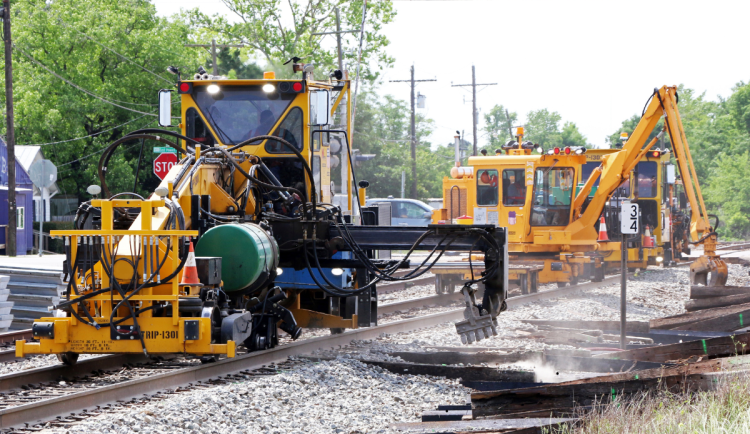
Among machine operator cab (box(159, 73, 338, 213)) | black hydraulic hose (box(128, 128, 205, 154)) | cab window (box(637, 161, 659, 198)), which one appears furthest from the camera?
cab window (box(637, 161, 659, 198))

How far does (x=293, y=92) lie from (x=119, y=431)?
17.4 feet

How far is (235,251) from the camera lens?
8516 millimetres

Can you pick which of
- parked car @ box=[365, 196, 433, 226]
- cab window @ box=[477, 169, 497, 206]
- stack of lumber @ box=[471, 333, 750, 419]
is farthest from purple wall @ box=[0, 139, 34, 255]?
stack of lumber @ box=[471, 333, 750, 419]

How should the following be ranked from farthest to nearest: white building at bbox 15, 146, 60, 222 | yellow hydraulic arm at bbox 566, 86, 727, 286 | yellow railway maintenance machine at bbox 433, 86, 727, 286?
white building at bbox 15, 146, 60, 222 → yellow railway maintenance machine at bbox 433, 86, 727, 286 → yellow hydraulic arm at bbox 566, 86, 727, 286

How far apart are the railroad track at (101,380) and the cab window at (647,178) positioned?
14.7 metres

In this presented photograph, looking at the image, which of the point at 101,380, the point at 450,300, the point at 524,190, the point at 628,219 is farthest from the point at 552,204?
the point at 101,380

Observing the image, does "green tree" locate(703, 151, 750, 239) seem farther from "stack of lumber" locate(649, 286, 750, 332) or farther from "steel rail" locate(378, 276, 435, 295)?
"stack of lumber" locate(649, 286, 750, 332)

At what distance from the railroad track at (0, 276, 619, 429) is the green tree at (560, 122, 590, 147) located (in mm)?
70890

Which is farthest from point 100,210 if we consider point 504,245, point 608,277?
point 608,277

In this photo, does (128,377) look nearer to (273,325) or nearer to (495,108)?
(273,325)

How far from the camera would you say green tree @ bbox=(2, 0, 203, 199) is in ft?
116

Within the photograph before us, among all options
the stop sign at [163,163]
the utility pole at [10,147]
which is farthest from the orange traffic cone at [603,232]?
the utility pole at [10,147]

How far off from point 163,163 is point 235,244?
7.98 m

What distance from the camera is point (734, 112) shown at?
235 feet
